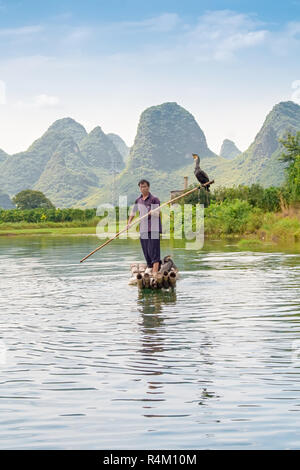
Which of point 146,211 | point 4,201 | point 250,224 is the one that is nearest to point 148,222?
point 146,211

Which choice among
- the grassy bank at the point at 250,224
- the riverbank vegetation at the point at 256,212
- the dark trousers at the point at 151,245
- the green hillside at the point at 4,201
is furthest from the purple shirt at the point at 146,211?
the green hillside at the point at 4,201

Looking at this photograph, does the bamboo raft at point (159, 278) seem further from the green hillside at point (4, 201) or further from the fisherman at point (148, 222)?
the green hillside at point (4, 201)

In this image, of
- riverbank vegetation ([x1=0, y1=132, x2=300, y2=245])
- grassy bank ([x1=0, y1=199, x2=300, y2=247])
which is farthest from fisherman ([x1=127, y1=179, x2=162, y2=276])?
riverbank vegetation ([x1=0, y1=132, x2=300, y2=245])

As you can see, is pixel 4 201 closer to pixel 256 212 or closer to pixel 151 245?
pixel 256 212

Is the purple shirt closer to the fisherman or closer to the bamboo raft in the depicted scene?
the fisherman

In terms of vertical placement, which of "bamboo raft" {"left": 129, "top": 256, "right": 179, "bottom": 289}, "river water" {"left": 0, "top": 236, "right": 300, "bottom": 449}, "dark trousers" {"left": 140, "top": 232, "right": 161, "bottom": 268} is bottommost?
"river water" {"left": 0, "top": 236, "right": 300, "bottom": 449}

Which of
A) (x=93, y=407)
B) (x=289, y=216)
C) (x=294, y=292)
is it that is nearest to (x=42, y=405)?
(x=93, y=407)

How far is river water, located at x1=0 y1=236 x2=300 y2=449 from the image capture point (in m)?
5.21

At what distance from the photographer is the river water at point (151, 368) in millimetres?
5215

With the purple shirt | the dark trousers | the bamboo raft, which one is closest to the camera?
the purple shirt

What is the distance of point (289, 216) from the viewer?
3366 centimetres

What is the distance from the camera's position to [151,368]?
23.5ft

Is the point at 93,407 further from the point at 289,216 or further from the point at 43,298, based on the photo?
the point at 289,216
